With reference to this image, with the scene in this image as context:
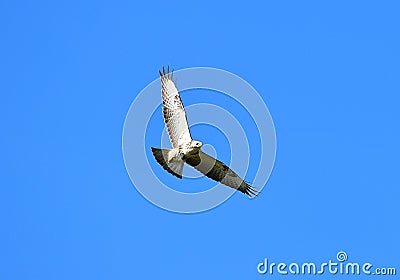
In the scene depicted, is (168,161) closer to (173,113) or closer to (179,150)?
(179,150)

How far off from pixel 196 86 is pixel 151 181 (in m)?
3.27

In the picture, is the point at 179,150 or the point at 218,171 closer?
the point at 179,150

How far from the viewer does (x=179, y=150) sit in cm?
3164

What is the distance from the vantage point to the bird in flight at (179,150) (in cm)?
3152

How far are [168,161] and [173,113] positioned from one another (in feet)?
5.45

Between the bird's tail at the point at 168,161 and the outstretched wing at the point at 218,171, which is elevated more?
the outstretched wing at the point at 218,171

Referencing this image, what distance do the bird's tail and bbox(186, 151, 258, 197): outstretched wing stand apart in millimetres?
467

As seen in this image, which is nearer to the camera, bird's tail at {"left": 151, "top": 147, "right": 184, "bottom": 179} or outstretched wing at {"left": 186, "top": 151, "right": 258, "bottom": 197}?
bird's tail at {"left": 151, "top": 147, "right": 184, "bottom": 179}

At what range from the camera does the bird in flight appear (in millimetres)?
31516

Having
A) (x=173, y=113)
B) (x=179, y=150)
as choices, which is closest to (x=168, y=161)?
(x=179, y=150)

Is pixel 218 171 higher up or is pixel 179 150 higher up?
pixel 218 171

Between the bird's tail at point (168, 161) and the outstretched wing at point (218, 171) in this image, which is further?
the outstretched wing at point (218, 171)

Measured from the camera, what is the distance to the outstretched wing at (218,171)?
32.1m

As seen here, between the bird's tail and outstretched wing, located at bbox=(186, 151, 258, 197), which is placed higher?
outstretched wing, located at bbox=(186, 151, 258, 197)
